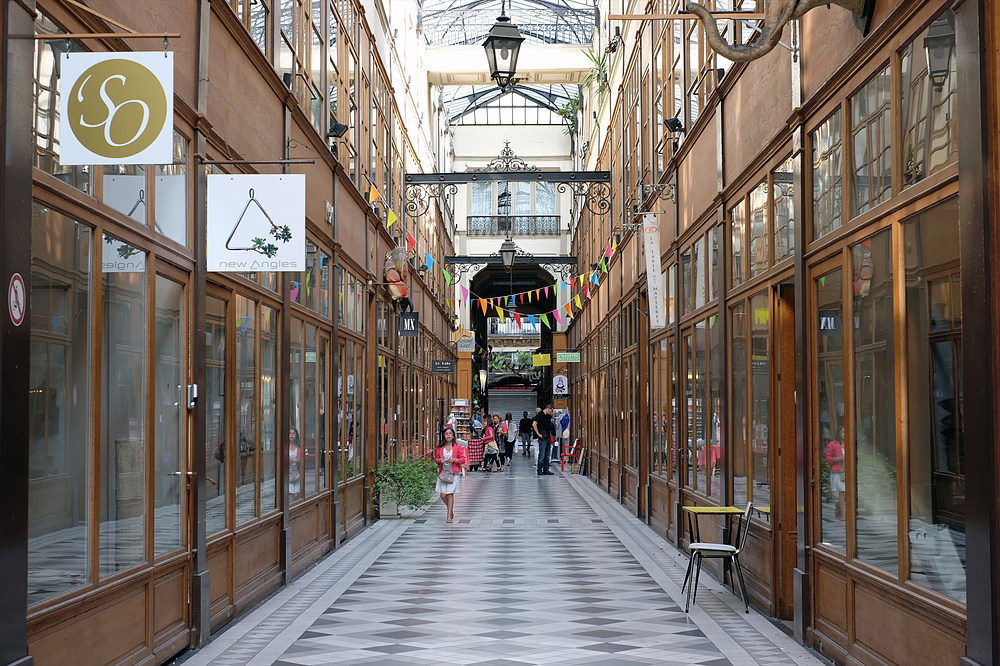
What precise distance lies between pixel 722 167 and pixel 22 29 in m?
6.82

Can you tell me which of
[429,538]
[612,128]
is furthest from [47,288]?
[612,128]

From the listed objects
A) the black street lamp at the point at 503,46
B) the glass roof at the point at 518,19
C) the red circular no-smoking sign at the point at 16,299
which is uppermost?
the glass roof at the point at 518,19

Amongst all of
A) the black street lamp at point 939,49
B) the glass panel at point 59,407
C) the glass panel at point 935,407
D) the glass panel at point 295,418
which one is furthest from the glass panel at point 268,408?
the black street lamp at point 939,49

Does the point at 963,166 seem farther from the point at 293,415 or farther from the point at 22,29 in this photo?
the point at 293,415

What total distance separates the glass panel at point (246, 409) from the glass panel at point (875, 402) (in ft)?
15.3

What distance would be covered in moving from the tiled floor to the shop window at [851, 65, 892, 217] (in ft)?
9.53

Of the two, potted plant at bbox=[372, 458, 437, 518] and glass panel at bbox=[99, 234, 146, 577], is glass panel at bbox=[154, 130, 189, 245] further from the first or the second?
potted plant at bbox=[372, 458, 437, 518]

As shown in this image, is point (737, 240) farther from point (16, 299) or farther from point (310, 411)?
point (16, 299)

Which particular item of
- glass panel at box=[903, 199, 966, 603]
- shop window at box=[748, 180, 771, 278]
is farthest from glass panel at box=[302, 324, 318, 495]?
glass panel at box=[903, 199, 966, 603]

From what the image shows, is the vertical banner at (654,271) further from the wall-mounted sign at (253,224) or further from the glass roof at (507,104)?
the glass roof at (507,104)

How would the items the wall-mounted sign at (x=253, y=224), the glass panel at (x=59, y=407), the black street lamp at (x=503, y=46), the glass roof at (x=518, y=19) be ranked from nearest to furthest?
1. the glass panel at (x=59, y=407)
2. the wall-mounted sign at (x=253, y=224)
3. the black street lamp at (x=503, y=46)
4. the glass roof at (x=518, y=19)

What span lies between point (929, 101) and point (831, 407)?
2.29 metres

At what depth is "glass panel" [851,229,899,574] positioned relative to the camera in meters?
5.39

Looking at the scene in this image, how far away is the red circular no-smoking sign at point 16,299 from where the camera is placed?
4.08 m
